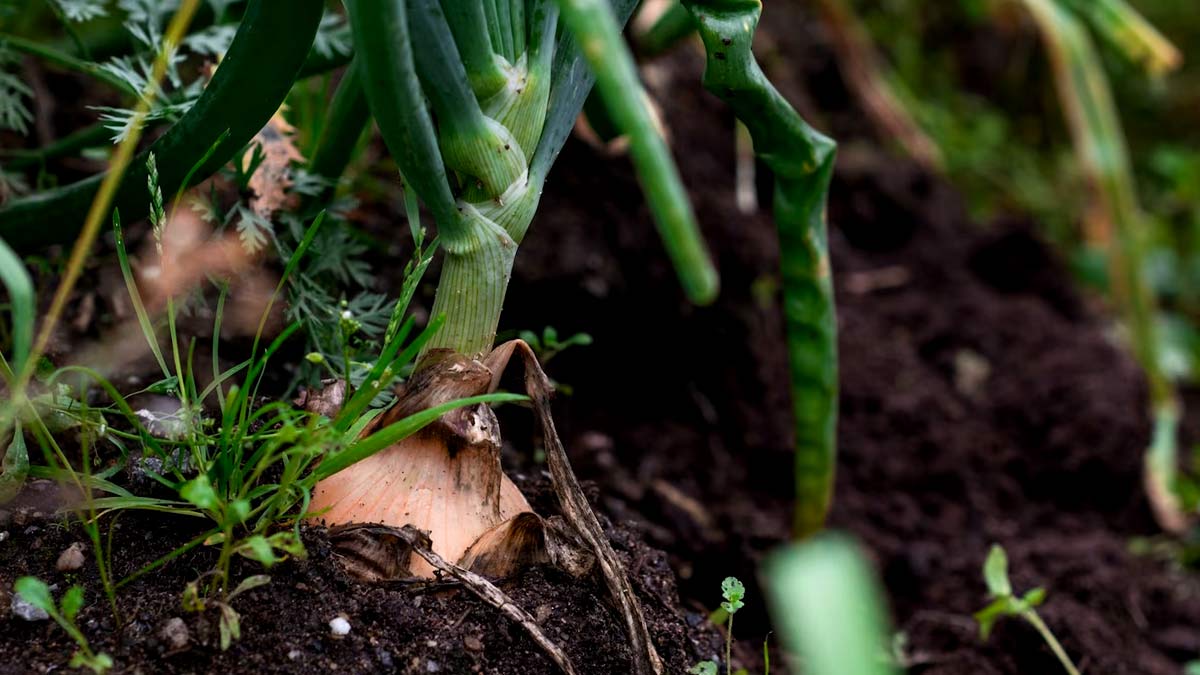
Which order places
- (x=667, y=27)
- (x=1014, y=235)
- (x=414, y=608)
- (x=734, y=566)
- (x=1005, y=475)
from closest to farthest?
(x=414, y=608) → (x=734, y=566) → (x=667, y=27) → (x=1005, y=475) → (x=1014, y=235)

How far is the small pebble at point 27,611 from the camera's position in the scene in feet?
2.27

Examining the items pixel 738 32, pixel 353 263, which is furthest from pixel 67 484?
pixel 738 32

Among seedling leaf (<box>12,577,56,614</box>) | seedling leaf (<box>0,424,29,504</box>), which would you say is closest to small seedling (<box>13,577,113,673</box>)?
seedling leaf (<box>12,577,56,614</box>)

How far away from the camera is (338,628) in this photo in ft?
2.31

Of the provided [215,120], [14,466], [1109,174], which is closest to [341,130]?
[215,120]

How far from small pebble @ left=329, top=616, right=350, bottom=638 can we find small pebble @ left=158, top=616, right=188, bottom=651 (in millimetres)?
90

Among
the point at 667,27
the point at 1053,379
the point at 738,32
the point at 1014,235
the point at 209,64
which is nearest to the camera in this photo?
the point at 738,32

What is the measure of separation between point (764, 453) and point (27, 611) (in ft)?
3.09

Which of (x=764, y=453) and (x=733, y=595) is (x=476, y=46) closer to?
(x=733, y=595)

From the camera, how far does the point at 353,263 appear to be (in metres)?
0.93

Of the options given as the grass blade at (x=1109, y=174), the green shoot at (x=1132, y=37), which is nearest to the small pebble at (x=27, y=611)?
the grass blade at (x=1109, y=174)

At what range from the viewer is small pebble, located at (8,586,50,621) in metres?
0.69

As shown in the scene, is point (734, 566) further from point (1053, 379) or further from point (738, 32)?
point (1053, 379)

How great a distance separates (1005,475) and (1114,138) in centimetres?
64
